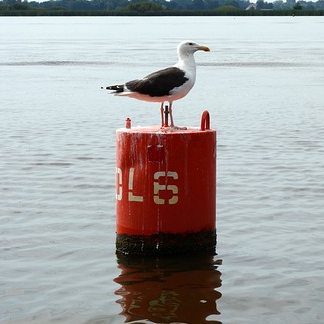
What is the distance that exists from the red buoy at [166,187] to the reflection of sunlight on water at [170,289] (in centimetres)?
16

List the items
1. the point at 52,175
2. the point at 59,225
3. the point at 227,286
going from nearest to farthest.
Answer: the point at 227,286 < the point at 59,225 < the point at 52,175

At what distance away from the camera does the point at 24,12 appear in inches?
6801

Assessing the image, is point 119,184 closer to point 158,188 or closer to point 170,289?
point 158,188

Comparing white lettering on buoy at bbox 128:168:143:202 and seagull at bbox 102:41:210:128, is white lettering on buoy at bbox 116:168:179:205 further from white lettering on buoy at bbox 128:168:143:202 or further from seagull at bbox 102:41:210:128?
seagull at bbox 102:41:210:128

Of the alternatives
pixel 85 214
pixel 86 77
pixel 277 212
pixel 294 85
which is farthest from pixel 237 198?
pixel 86 77

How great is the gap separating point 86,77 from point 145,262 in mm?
24432

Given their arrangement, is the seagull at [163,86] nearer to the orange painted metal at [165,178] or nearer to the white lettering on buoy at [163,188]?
the orange painted metal at [165,178]

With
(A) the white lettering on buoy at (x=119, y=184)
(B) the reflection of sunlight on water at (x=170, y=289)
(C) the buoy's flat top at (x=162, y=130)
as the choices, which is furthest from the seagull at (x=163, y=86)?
(B) the reflection of sunlight on water at (x=170, y=289)

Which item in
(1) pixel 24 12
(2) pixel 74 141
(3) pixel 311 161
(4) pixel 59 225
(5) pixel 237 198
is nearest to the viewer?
(4) pixel 59 225

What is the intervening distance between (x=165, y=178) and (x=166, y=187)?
77 mm

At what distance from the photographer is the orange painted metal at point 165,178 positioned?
28.8 ft

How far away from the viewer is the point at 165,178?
8812 mm

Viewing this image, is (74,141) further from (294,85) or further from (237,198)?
(294,85)

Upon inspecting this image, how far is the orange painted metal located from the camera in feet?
28.8
